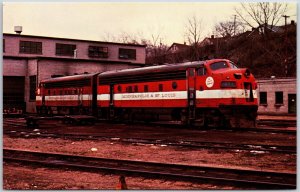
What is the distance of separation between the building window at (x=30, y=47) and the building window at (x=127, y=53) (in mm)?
Answer: 11019

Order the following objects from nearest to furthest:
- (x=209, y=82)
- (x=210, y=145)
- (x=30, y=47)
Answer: (x=210, y=145) → (x=209, y=82) → (x=30, y=47)

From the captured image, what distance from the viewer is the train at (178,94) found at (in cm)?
2059

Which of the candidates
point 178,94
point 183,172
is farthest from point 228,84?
point 183,172

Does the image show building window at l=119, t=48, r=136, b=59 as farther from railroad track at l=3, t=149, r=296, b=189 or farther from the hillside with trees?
railroad track at l=3, t=149, r=296, b=189

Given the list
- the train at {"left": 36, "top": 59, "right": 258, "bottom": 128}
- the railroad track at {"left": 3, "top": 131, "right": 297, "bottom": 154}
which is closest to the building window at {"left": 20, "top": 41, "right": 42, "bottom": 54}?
the train at {"left": 36, "top": 59, "right": 258, "bottom": 128}

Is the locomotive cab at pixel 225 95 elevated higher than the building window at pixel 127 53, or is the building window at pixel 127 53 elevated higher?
the building window at pixel 127 53

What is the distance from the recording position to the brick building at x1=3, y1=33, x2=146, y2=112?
A: 43781 mm

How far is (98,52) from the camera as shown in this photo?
53.3 meters

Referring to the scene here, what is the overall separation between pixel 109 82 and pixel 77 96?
190 inches

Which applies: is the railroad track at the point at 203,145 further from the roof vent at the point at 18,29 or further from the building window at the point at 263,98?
the building window at the point at 263,98

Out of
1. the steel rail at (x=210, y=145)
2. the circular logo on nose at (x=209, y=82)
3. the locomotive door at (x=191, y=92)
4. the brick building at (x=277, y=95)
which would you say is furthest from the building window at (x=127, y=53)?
the steel rail at (x=210, y=145)

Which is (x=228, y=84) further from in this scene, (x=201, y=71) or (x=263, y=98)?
(x=263, y=98)

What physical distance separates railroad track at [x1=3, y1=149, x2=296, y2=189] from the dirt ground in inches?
9.1

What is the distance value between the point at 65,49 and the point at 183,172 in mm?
42748
